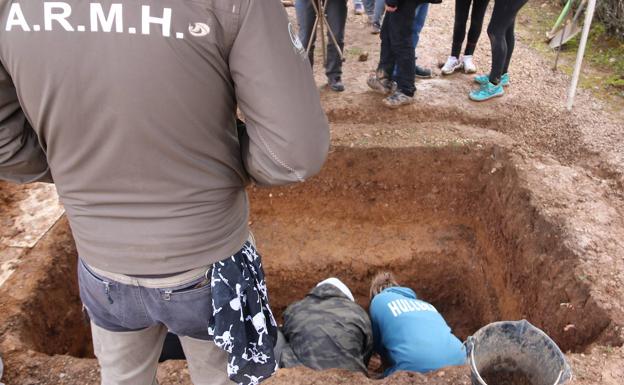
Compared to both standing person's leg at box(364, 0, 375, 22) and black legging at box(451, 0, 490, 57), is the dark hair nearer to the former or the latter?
black legging at box(451, 0, 490, 57)

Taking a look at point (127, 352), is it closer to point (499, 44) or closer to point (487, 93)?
point (499, 44)

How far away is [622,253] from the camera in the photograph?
3.13 meters

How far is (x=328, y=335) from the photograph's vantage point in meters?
2.78

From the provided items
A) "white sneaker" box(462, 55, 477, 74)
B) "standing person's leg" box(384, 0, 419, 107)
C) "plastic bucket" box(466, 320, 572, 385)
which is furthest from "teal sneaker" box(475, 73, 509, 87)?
"plastic bucket" box(466, 320, 572, 385)

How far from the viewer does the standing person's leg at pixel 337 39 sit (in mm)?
4863

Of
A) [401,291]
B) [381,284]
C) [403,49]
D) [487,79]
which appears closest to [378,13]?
[487,79]

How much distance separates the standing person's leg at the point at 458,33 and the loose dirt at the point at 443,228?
0.17 meters

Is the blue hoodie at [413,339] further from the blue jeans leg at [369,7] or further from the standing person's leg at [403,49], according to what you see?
the blue jeans leg at [369,7]

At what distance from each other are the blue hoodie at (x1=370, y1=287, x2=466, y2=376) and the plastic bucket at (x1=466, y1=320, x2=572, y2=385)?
0.35 metres

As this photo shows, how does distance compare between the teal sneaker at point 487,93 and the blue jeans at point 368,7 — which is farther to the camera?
the blue jeans at point 368,7

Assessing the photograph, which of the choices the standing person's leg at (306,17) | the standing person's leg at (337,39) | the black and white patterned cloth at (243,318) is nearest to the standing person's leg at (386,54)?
the standing person's leg at (337,39)

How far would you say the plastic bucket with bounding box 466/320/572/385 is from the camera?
226 cm

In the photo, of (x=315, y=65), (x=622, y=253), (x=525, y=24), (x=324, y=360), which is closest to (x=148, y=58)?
(x=324, y=360)

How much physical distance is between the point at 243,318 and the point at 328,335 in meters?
1.19
